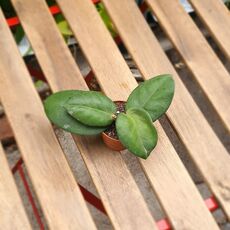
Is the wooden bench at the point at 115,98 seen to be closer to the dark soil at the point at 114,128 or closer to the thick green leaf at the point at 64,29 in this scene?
the dark soil at the point at 114,128

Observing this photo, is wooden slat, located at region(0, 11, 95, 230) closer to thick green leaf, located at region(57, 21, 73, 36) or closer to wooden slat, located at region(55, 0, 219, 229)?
wooden slat, located at region(55, 0, 219, 229)

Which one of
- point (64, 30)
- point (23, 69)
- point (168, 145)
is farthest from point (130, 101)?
point (64, 30)

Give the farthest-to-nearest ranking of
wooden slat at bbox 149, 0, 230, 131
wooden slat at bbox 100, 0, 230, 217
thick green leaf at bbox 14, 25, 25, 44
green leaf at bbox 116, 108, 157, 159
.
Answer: thick green leaf at bbox 14, 25, 25, 44 → wooden slat at bbox 149, 0, 230, 131 → wooden slat at bbox 100, 0, 230, 217 → green leaf at bbox 116, 108, 157, 159

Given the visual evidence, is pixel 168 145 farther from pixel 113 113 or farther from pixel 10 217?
pixel 10 217

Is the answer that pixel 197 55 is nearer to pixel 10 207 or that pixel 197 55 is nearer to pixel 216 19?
pixel 216 19

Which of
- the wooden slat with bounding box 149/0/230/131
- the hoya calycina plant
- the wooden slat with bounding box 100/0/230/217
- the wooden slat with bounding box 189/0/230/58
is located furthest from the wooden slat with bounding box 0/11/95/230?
the wooden slat with bounding box 189/0/230/58

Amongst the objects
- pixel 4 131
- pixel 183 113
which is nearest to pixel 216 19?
pixel 183 113

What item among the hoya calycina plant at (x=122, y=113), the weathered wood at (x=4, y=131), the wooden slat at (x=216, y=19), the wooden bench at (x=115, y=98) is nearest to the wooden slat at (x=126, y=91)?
the wooden bench at (x=115, y=98)
